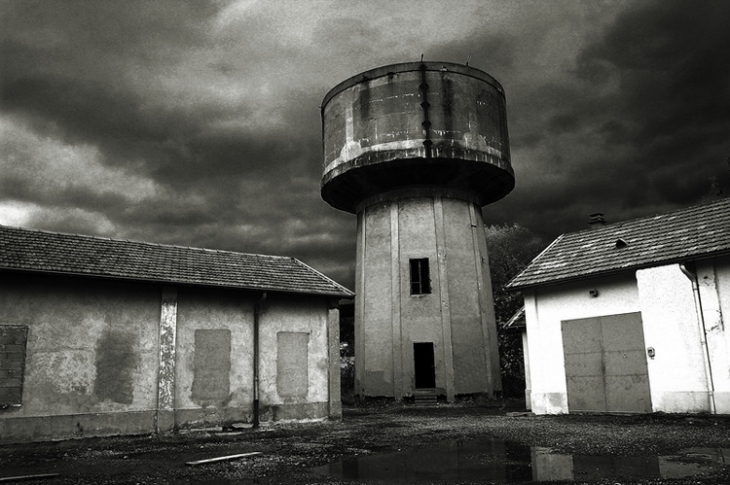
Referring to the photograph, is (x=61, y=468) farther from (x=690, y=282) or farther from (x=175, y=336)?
(x=690, y=282)

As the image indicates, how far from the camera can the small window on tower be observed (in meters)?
21.0

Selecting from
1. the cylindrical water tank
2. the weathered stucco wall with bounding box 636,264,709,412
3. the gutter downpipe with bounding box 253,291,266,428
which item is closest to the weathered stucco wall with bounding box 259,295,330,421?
the gutter downpipe with bounding box 253,291,266,428

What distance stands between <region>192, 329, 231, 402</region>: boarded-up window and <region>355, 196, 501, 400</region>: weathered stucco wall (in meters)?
7.57

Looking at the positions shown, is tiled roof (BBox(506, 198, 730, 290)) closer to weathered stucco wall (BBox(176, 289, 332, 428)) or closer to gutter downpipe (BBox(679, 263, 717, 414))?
gutter downpipe (BBox(679, 263, 717, 414))

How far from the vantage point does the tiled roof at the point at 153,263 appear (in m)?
12.8

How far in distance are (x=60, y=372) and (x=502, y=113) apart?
16.3 metres

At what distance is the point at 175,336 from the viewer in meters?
13.8

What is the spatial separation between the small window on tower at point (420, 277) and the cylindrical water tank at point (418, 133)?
2.46m

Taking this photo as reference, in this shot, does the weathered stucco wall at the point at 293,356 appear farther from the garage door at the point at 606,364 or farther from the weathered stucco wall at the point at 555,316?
the garage door at the point at 606,364

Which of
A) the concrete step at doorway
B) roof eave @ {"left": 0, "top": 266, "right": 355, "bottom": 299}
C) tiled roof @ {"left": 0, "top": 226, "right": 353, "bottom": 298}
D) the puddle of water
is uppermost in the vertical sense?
tiled roof @ {"left": 0, "top": 226, "right": 353, "bottom": 298}

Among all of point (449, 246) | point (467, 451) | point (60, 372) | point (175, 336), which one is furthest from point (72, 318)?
point (449, 246)

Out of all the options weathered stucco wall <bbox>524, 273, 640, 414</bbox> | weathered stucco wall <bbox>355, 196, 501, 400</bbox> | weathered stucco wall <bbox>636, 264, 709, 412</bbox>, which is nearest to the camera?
weathered stucco wall <bbox>636, 264, 709, 412</bbox>

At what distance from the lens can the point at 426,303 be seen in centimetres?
2069

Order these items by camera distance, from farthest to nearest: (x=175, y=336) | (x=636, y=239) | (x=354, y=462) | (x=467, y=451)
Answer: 1. (x=636, y=239)
2. (x=175, y=336)
3. (x=467, y=451)
4. (x=354, y=462)
